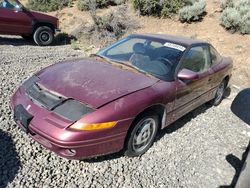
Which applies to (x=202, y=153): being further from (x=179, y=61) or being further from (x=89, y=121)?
(x=89, y=121)

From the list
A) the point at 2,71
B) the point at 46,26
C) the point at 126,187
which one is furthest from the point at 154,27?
the point at 126,187

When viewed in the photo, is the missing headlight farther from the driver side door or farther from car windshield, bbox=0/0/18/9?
car windshield, bbox=0/0/18/9

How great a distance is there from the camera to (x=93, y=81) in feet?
13.8

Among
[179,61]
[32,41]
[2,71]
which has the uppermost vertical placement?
[179,61]

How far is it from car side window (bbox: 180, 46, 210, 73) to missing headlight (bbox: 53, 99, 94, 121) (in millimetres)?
1818

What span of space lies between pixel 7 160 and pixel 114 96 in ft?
4.77

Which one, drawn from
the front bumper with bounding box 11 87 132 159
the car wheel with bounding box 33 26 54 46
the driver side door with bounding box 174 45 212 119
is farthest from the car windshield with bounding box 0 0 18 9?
the front bumper with bounding box 11 87 132 159

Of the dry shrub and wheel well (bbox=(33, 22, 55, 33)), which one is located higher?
wheel well (bbox=(33, 22, 55, 33))

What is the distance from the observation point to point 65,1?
50.2 feet

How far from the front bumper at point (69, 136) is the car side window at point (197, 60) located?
1.66 meters

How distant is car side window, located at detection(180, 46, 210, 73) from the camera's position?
5.07 metres

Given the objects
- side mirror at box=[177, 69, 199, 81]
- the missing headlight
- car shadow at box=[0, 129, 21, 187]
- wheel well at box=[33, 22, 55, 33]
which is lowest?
wheel well at box=[33, 22, 55, 33]

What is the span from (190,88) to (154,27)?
7.40 meters

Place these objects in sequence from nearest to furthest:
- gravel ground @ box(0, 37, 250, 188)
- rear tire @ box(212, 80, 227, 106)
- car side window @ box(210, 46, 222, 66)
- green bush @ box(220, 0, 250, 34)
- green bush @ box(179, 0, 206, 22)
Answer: gravel ground @ box(0, 37, 250, 188)
car side window @ box(210, 46, 222, 66)
rear tire @ box(212, 80, 227, 106)
green bush @ box(220, 0, 250, 34)
green bush @ box(179, 0, 206, 22)
